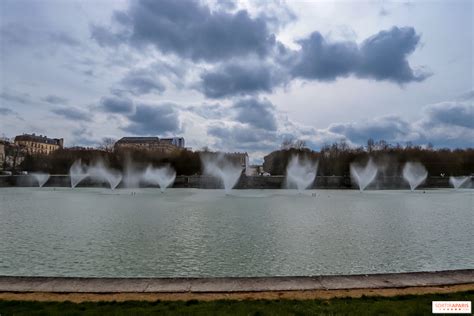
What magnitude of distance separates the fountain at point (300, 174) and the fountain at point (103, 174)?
39.0 metres

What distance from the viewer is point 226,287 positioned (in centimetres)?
894

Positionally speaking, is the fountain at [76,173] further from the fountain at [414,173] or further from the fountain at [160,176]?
the fountain at [414,173]

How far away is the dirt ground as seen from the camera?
810 cm

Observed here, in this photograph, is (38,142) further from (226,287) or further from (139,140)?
(226,287)

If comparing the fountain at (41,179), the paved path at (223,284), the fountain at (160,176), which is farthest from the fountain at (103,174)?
the paved path at (223,284)

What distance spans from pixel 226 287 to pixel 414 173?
327ft

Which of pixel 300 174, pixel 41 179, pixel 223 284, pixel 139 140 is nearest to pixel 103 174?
pixel 41 179

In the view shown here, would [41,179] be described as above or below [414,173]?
below

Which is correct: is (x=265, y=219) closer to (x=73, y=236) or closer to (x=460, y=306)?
(x=73, y=236)

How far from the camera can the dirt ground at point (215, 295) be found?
810 centimetres

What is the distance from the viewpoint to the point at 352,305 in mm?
7555

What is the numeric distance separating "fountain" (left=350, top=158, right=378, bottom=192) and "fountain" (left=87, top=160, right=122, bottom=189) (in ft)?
183

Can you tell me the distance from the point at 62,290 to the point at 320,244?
1057 centimetres

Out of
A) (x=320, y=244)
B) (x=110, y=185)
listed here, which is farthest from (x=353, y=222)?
(x=110, y=185)
